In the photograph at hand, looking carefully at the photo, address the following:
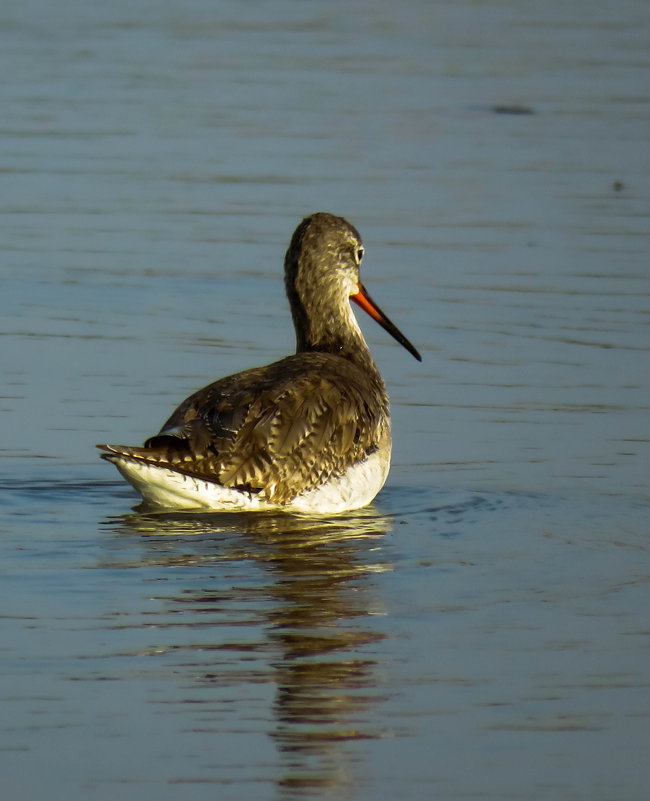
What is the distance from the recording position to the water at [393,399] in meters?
6.19

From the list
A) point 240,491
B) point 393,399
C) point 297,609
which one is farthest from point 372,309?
point 297,609

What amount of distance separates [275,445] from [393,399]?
2139mm

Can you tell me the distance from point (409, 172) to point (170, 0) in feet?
31.7

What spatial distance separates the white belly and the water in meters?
0.10

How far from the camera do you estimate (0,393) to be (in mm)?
10820

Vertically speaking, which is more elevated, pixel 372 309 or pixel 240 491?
pixel 372 309

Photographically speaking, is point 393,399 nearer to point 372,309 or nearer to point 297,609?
point 372,309

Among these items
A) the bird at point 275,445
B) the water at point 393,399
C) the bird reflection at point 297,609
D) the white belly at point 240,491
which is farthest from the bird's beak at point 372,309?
the bird reflection at point 297,609

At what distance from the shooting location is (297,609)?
295 inches

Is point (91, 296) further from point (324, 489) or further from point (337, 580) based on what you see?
point (337, 580)

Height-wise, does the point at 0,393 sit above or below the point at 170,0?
below

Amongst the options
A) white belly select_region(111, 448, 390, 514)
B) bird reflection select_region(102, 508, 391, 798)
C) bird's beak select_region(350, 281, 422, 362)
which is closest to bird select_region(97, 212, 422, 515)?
white belly select_region(111, 448, 390, 514)

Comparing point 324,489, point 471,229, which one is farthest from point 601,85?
point 324,489

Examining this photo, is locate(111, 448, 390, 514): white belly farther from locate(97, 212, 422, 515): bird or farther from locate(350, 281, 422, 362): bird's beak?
locate(350, 281, 422, 362): bird's beak
